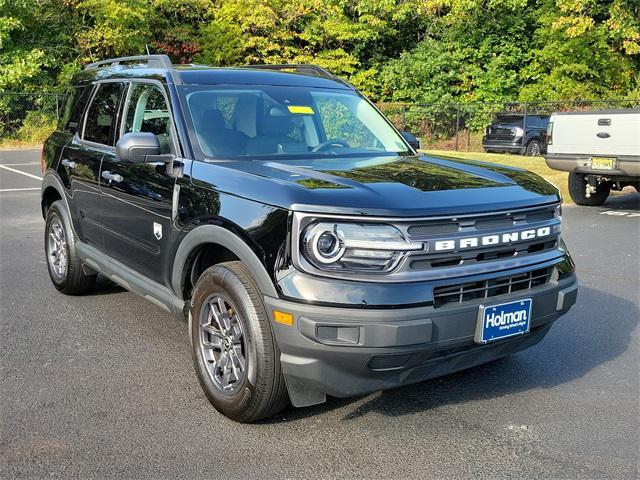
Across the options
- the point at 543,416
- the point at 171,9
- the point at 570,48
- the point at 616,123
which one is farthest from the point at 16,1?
the point at 543,416

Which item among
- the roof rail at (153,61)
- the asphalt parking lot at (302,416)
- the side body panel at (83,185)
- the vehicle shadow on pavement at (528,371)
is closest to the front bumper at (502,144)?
the vehicle shadow on pavement at (528,371)

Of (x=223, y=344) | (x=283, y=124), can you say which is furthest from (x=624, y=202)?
(x=223, y=344)

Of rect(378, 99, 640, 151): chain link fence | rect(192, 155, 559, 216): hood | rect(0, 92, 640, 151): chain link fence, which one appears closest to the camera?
rect(192, 155, 559, 216): hood

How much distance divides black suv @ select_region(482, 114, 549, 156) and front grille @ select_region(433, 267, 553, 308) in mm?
21005

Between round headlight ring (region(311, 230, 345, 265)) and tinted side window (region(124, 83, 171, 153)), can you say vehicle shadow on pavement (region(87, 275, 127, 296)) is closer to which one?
tinted side window (region(124, 83, 171, 153))

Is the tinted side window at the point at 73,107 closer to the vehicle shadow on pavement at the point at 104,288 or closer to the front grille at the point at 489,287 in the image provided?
the vehicle shadow on pavement at the point at 104,288

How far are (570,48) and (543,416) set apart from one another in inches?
1118

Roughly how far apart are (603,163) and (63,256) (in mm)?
8146

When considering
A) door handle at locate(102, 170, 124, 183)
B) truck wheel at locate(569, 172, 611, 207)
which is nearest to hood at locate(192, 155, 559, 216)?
door handle at locate(102, 170, 124, 183)

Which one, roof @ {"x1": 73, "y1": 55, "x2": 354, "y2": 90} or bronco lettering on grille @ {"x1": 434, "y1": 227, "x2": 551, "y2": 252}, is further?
roof @ {"x1": 73, "y1": 55, "x2": 354, "y2": 90}

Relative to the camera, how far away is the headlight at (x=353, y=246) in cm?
314

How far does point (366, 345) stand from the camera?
3.09 m

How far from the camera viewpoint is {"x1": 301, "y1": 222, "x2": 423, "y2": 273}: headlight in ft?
10.3

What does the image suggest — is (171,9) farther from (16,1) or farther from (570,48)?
(570,48)
